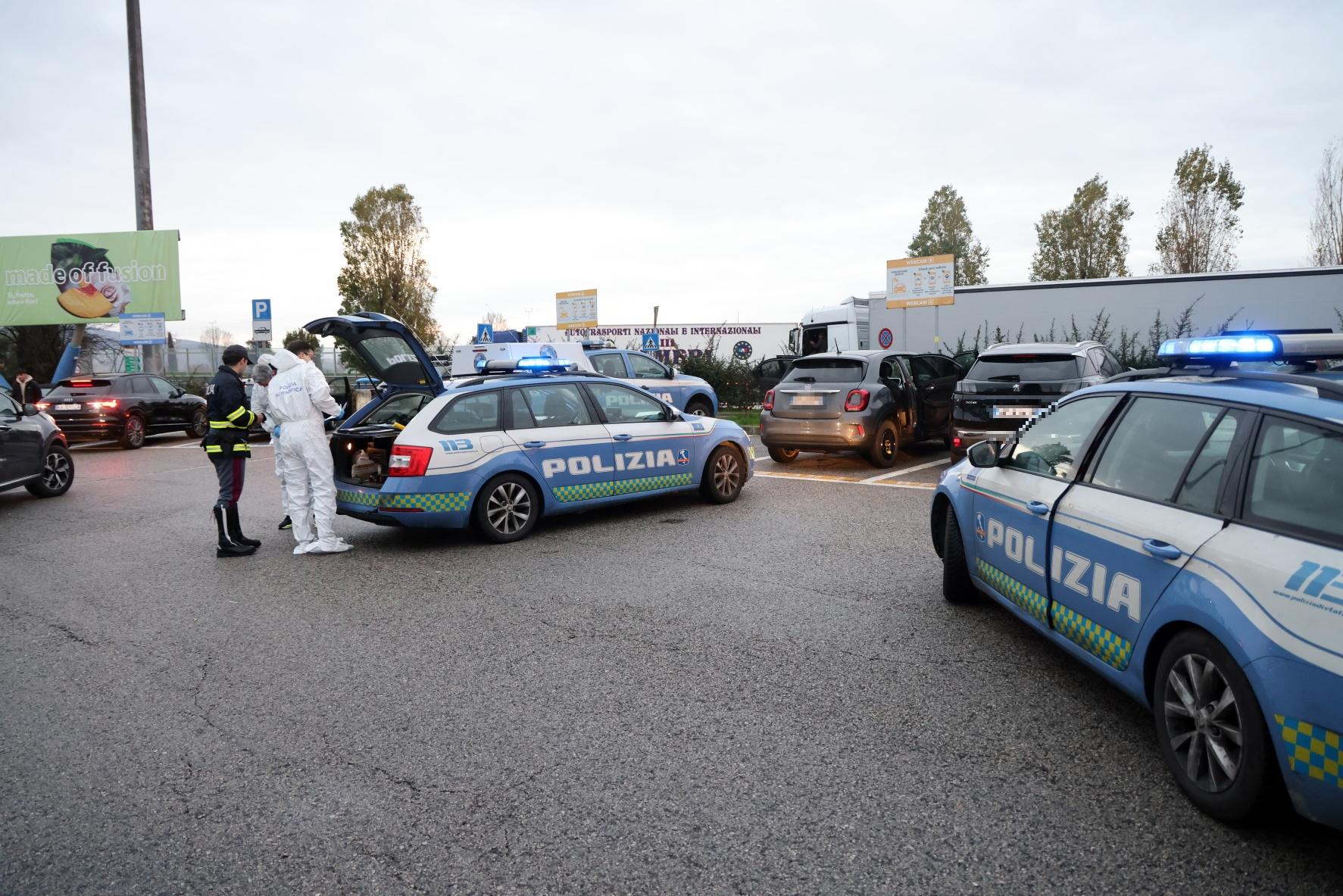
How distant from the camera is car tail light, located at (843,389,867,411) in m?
11.5

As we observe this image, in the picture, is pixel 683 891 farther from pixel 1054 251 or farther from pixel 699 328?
pixel 1054 251

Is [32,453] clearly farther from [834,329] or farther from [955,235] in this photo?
[955,235]

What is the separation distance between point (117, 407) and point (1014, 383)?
638 inches

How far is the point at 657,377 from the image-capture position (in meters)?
16.8

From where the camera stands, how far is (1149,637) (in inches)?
125

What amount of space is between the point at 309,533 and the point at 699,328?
29.1 metres

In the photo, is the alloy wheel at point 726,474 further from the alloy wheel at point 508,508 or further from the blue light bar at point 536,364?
Answer: the alloy wheel at point 508,508

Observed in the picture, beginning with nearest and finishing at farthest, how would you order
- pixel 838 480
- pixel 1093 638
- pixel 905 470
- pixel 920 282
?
pixel 1093 638
pixel 838 480
pixel 905 470
pixel 920 282

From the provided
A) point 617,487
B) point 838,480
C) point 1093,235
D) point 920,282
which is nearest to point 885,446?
point 838,480

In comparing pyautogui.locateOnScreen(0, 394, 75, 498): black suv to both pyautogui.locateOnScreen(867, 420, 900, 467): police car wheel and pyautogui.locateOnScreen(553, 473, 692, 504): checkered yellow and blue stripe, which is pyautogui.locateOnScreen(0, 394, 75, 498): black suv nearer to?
pyautogui.locateOnScreen(553, 473, 692, 504): checkered yellow and blue stripe

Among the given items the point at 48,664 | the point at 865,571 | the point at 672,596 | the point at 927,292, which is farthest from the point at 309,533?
the point at 927,292

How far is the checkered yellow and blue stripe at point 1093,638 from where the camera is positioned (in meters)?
3.40

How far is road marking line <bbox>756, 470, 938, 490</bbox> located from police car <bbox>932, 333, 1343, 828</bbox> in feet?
19.8

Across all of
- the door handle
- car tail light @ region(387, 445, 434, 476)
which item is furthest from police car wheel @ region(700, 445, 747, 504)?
the door handle
